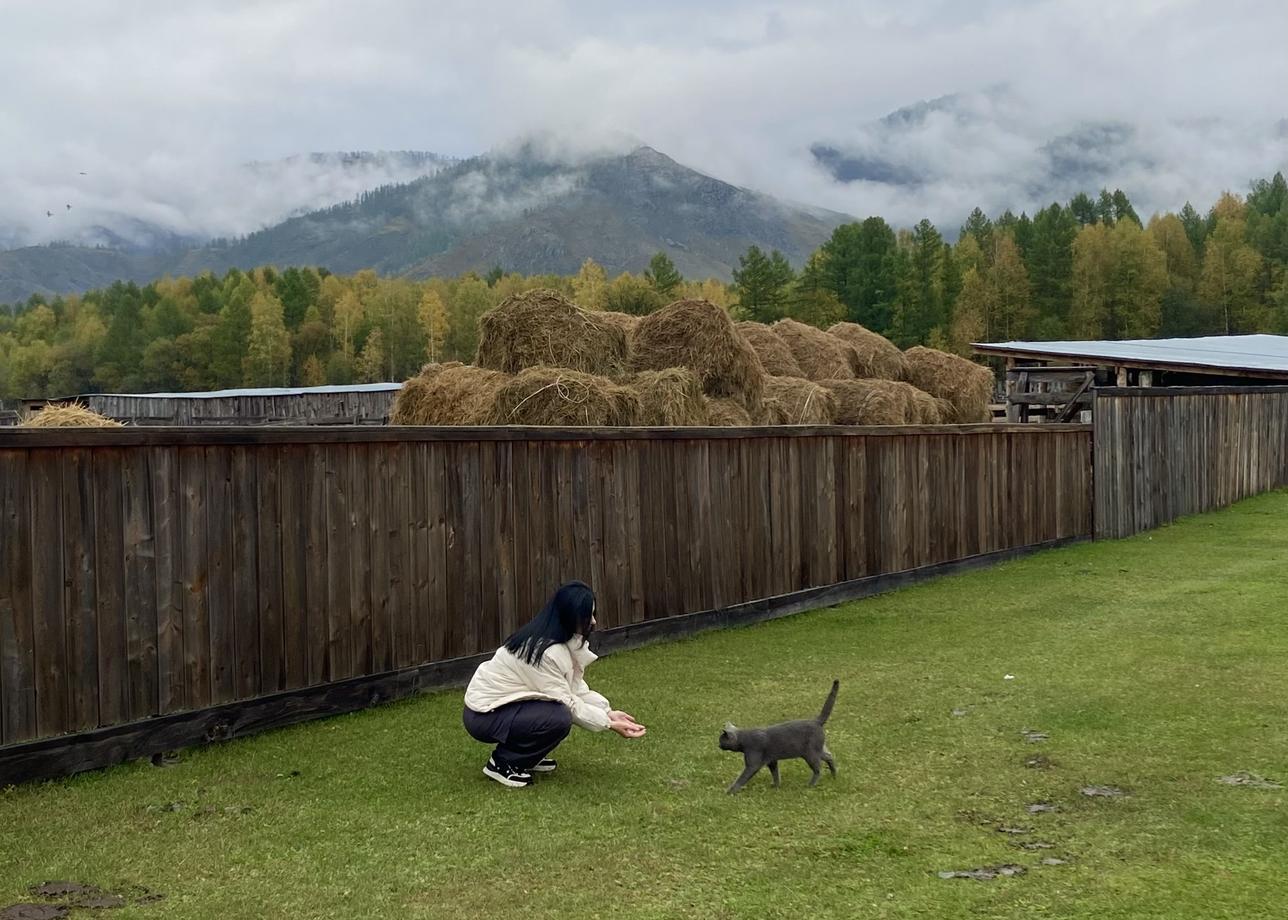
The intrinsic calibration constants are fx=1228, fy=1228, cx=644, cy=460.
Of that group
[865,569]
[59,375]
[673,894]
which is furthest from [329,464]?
[59,375]

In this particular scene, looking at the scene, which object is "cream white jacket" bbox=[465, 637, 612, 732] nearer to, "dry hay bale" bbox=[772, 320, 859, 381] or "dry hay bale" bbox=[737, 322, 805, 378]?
"dry hay bale" bbox=[737, 322, 805, 378]

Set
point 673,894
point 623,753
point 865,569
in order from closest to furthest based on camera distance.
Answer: point 673,894, point 623,753, point 865,569

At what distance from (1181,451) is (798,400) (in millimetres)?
5987

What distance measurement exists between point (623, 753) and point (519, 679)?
857mm

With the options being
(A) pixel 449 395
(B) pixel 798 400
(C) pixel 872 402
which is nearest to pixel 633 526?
(A) pixel 449 395

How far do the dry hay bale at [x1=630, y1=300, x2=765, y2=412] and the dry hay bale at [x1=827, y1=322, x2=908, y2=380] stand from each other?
7422 mm

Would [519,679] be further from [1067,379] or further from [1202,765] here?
[1067,379]

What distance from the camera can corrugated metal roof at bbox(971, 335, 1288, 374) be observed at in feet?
82.2

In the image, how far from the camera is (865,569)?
1218cm

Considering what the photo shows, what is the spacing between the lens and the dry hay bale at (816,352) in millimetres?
19906

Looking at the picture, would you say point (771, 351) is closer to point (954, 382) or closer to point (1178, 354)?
point (954, 382)

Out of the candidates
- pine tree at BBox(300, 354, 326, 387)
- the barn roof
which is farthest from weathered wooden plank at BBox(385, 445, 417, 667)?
pine tree at BBox(300, 354, 326, 387)

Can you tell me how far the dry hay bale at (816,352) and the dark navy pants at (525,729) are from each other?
45.8 ft

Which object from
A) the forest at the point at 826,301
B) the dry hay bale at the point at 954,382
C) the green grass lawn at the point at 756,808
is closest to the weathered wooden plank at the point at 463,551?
the green grass lawn at the point at 756,808
